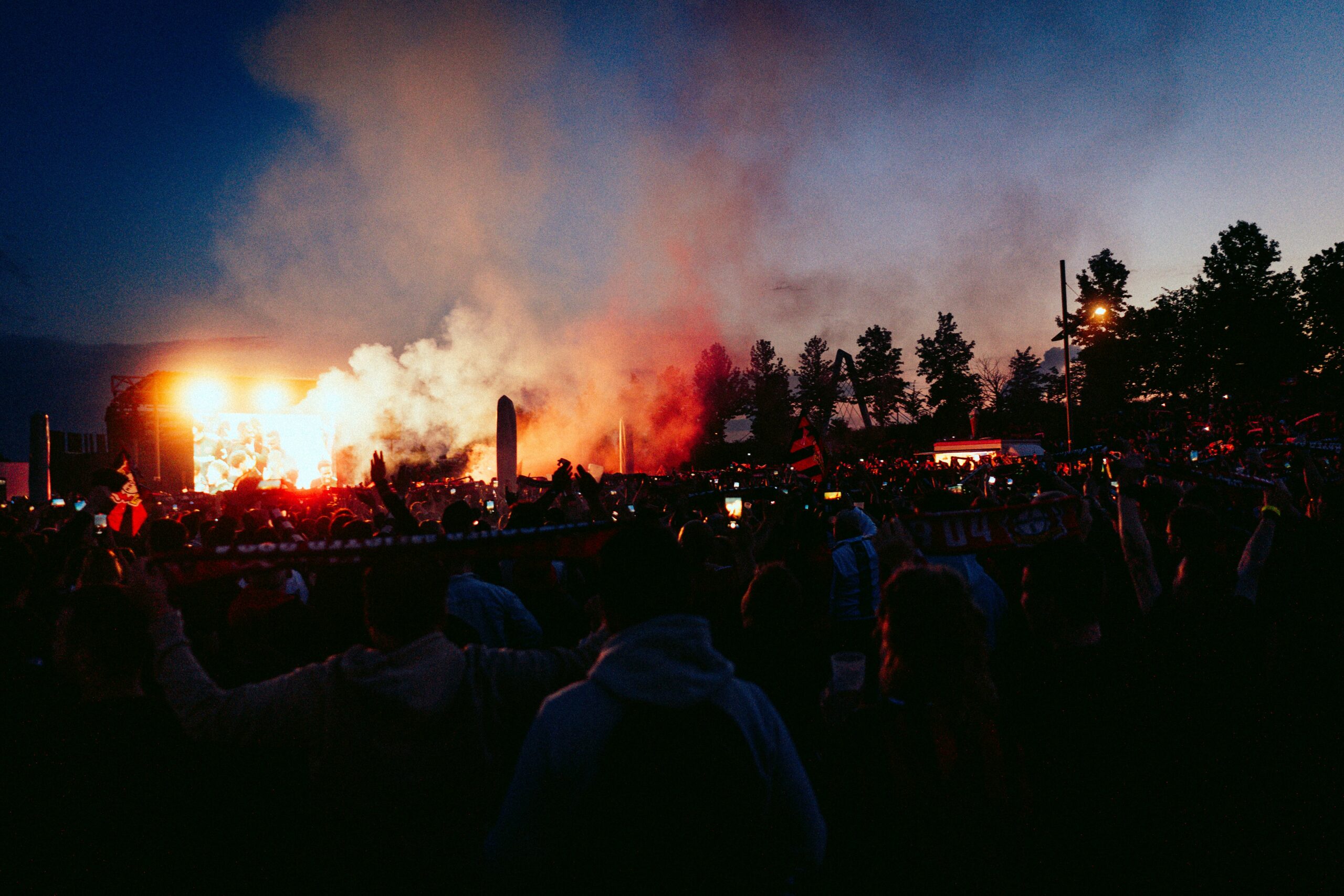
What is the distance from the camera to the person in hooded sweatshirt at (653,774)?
5.78ft

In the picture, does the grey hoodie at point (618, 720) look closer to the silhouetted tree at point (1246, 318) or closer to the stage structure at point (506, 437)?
the stage structure at point (506, 437)

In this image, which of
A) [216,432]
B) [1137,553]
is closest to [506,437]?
[216,432]

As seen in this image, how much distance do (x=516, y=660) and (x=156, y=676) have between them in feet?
3.72

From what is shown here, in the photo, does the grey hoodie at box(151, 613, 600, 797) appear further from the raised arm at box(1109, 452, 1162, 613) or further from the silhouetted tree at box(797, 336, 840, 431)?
the silhouetted tree at box(797, 336, 840, 431)

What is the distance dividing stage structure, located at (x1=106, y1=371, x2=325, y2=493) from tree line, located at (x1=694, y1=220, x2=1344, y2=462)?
89.2 ft

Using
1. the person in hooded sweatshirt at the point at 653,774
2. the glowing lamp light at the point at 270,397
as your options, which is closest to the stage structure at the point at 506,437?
the glowing lamp light at the point at 270,397

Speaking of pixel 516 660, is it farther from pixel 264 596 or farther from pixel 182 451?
pixel 182 451

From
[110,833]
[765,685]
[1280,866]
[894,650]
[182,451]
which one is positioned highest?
[182,451]

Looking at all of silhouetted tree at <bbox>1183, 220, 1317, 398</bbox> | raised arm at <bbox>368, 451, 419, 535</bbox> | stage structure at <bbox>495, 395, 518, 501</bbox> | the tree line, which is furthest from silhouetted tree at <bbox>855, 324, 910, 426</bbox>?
raised arm at <bbox>368, 451, 419, 535</bbox>

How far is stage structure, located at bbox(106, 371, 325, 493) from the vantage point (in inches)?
1374

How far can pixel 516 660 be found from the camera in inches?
99.6

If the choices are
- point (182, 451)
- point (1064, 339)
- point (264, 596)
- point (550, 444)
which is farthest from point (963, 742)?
point (550, 444)

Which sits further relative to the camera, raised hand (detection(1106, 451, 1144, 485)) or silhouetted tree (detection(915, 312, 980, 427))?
silhouetted tree (detection(915, 312, 980, 427))

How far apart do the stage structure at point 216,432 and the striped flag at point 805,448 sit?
101ft
